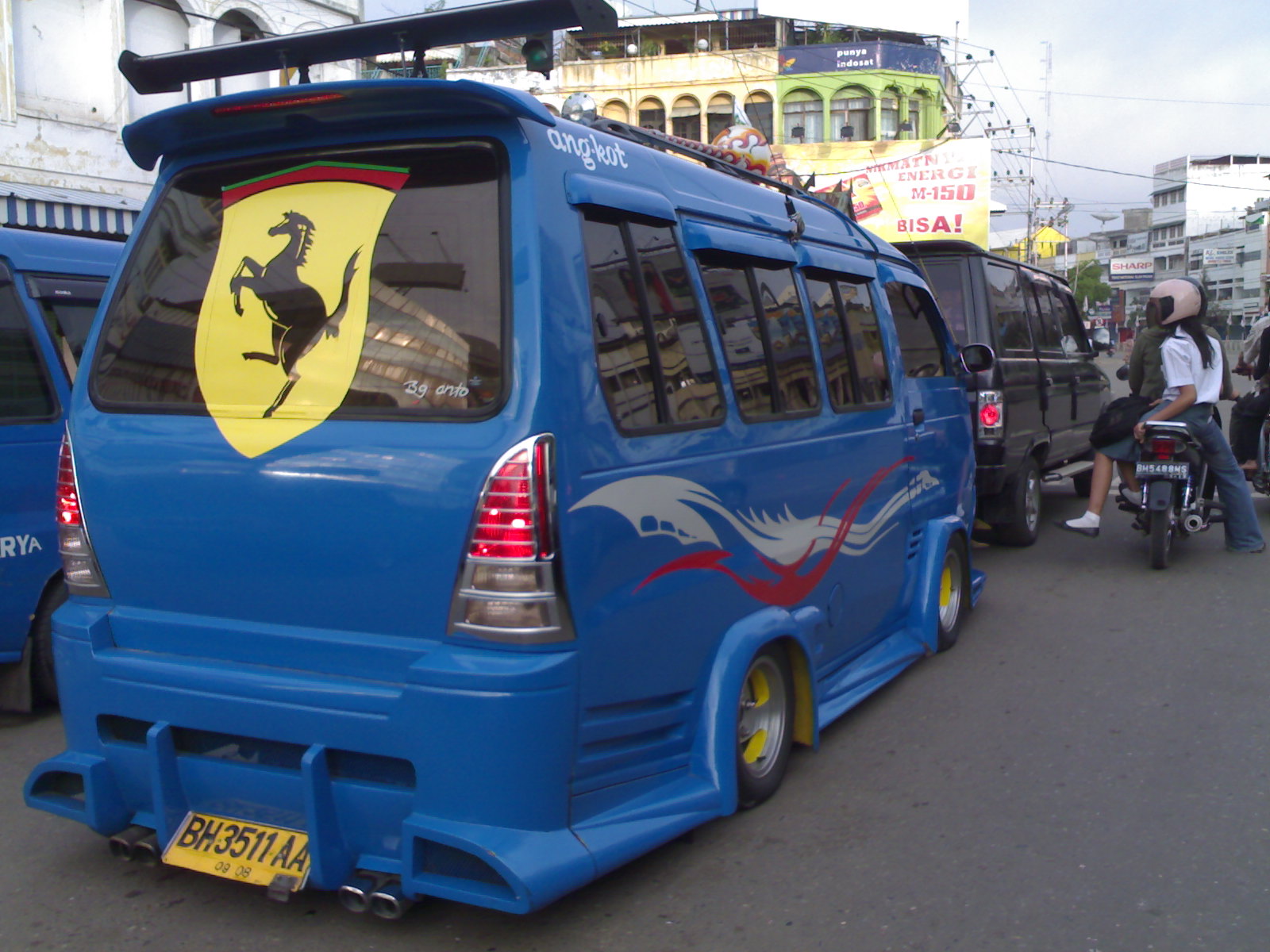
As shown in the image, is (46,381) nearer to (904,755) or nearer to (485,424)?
(485,424)

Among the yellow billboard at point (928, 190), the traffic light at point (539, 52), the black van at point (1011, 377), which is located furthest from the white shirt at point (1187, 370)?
the yellow billboard at point (928, 190)

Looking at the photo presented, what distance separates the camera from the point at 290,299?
3205mm

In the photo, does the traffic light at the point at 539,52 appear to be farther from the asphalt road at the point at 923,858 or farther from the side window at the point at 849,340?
the asphalt road at the point at 923,858

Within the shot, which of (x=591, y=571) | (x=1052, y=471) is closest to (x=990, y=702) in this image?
(x=591, y=571)

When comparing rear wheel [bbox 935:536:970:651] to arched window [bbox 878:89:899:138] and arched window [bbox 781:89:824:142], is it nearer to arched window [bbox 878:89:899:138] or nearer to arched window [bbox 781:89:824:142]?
arched window [bbox 781:89:824:142]

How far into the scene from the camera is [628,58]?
42688 mm

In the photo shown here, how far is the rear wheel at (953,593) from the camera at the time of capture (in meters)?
6.22

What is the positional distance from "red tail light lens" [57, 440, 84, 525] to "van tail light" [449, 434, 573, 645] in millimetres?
1321

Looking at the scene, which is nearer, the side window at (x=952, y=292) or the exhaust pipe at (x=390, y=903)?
the exhaust pipe at (x=390, y=903)

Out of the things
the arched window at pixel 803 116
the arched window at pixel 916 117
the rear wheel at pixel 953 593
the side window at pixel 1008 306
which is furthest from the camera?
the arched window at pixel 916 117

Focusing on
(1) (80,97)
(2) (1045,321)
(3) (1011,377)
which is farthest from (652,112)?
(3) (1011,377)

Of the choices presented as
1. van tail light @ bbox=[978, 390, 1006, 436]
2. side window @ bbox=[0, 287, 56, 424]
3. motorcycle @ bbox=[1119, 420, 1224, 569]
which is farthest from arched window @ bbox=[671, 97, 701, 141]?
side window @ bbox=[0, 287, 56, 424]

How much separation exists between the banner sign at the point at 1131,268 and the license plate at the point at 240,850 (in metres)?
122

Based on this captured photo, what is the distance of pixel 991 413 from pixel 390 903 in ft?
21.3
